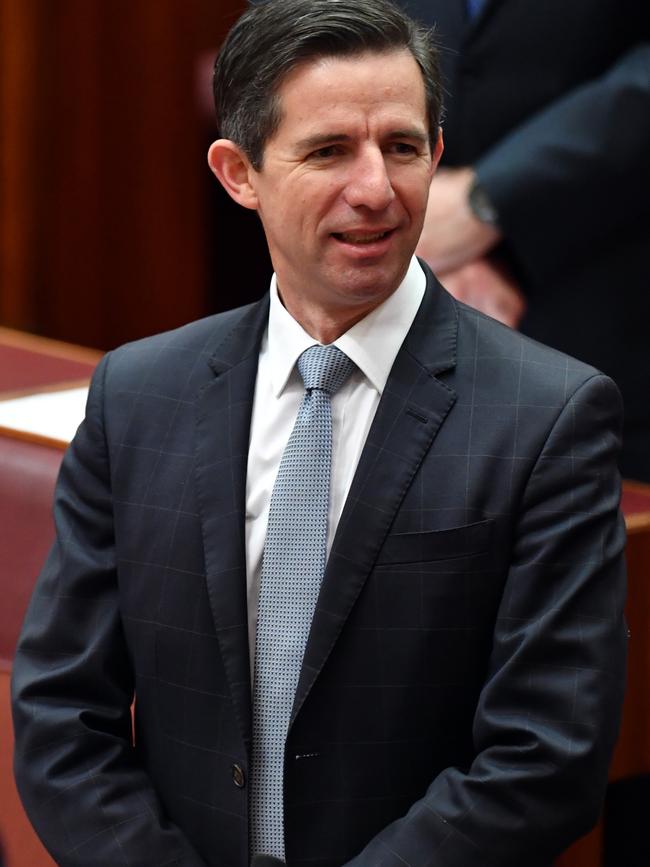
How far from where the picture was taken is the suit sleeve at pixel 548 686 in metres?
1.35

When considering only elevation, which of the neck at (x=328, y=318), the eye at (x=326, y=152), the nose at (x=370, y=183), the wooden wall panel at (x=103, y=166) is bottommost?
the neck at (x=328, y=318)

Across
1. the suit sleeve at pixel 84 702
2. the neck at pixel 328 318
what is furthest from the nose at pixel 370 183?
the suit sleeve at pixel 84 702

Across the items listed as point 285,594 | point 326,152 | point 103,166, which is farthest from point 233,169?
point 103,166

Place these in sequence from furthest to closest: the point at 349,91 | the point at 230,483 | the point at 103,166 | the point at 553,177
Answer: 1. the point at 103,166
2. the point at 553,177
3. the point at 230,483
4. the point at 349,91

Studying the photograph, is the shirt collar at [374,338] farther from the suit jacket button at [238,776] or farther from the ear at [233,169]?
the suit jacket button at [238,776]

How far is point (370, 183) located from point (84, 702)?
56 cm

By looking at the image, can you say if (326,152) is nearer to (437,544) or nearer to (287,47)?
(287,47)

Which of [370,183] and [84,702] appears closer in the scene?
[370,183]

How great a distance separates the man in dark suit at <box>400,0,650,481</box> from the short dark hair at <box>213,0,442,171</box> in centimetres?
68

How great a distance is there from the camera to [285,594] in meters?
1.44

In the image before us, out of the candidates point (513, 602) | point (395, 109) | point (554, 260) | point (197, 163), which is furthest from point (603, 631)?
point (197, 163)

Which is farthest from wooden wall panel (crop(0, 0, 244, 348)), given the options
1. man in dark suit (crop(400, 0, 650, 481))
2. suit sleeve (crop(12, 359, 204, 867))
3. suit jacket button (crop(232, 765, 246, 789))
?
suit jacket button (crop(232, 765, 246, 789))

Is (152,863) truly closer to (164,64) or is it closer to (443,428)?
(443,428)

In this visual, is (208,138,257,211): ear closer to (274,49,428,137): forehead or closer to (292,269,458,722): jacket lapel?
(274,49,428,137): forehead
